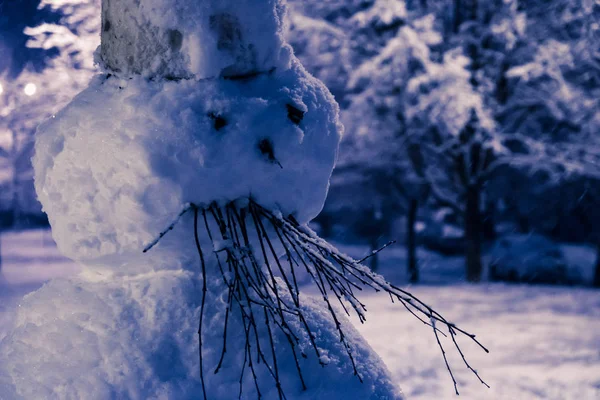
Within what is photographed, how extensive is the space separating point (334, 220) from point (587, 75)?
40.3 feet

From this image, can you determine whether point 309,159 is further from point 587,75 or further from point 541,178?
point 541,178

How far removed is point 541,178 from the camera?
13.4 m

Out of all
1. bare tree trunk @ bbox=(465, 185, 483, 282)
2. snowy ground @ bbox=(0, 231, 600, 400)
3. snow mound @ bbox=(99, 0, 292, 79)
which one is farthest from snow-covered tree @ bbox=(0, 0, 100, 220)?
bare tree trunk @ bbox=(465, 185, 483, 282)

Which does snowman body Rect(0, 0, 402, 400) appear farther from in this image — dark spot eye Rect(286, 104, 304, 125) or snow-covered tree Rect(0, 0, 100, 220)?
snow-covered tree Rect(0, 0, 100, 220)

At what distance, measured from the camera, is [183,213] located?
1.68 meters

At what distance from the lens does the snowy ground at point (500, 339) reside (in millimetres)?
5020

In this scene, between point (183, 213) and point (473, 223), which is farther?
point (473, 223)

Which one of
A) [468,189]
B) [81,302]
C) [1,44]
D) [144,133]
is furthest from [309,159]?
[468,189]

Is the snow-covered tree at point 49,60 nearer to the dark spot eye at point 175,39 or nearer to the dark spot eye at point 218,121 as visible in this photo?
the dark spot eye at point 175,39

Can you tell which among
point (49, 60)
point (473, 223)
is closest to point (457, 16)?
point (473, 223)

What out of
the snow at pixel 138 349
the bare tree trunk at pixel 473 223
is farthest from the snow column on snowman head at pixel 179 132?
the bare tree trunk at pixel 473 223

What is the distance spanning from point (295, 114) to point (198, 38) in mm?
369

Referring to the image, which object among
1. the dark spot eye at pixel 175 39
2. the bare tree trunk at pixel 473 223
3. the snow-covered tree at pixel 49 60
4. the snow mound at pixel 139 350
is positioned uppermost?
the snow-covered tree at pixel 49 60

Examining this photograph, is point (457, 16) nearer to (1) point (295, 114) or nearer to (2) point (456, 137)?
(2) point (456, 137)
